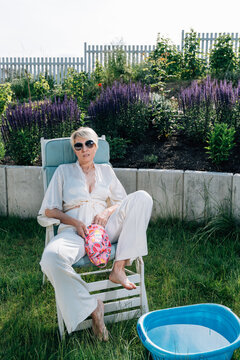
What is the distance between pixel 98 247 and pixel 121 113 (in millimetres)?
2628

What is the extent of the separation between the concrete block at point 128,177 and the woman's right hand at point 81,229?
147 cm

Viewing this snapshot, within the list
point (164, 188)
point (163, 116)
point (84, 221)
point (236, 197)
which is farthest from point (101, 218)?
point (163, 116)

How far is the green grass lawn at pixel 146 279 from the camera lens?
7.63 ft

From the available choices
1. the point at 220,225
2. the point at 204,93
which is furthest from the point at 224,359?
the point at 204,93

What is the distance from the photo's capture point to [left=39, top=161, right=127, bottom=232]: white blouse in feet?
9.86

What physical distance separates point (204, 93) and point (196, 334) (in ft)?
10.3

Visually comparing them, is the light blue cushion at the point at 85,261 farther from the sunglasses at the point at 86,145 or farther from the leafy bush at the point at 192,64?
the leafy bush at the point at 192,64

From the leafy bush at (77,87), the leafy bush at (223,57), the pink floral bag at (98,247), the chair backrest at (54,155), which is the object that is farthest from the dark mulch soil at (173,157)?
the leafy bush at (223,57)

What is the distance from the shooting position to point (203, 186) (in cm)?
406

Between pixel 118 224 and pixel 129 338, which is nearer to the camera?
pixel 129 338

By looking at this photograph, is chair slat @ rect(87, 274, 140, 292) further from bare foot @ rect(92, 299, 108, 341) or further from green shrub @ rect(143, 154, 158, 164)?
green shrub @ rect(143, 154, 158, 164)

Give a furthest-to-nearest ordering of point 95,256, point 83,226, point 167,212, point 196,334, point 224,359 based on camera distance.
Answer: point 167,212 → point 83,226 → point 95,256 → point 196,334 → point 224,359

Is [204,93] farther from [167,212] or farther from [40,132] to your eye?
[40,132]

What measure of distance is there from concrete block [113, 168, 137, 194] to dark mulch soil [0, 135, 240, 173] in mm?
311
